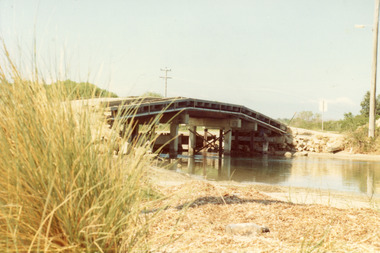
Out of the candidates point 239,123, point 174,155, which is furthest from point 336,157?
point 174,155

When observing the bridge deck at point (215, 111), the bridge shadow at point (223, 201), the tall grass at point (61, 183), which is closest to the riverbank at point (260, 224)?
the bridge shadow at point (223, 201)

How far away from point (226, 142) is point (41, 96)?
21803mm

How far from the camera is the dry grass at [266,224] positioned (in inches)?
118

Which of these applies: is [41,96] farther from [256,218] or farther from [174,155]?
[174,155]

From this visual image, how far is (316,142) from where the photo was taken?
25.7m

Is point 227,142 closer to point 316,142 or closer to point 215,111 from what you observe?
point 215,111

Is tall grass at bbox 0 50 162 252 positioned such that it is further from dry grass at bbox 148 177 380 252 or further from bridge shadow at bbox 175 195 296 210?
bridge shadow at bbox 175 195 296 210

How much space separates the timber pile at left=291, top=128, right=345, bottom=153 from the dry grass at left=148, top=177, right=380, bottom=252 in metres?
20.6

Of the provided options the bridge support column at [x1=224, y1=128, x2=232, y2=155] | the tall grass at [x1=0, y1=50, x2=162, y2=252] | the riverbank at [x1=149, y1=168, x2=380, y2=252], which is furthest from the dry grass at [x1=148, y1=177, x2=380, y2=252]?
the bridge support column at [x1=224, y1=128, x2=232, y2=155]

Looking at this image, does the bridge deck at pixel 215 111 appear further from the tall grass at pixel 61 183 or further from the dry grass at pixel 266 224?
the tall grass at pixel 61 183

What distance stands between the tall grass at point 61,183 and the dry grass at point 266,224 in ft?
1.67

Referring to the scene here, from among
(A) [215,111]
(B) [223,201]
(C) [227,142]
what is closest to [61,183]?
(B) [223,201]

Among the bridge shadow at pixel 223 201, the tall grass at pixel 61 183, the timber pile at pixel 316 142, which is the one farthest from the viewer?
the timber pile at pixel 316 142

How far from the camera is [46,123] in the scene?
2.28m
